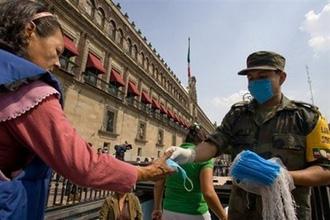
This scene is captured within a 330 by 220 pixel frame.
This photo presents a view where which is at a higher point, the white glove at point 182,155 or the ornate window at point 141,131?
the ornate window at point 141,131

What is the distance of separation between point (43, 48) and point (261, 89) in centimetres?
149

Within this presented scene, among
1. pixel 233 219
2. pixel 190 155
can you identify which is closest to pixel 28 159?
pixel 190 155

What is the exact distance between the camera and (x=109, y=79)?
2083 centimetres

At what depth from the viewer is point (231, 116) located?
2127 mm

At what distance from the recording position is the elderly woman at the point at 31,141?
1047 mm

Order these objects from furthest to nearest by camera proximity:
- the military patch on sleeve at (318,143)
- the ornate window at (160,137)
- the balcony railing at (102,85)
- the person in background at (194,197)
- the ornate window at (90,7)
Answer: the ornate window at (160,137) < the ornate window at (90,7) < the balcony railing at (102,85) < the person in background at (194,197) < the military patch on sleeve at (318,143)

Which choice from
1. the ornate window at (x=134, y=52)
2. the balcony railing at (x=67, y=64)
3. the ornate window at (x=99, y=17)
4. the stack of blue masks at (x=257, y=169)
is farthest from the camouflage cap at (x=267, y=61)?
the ornate window at (x=134, y=52)

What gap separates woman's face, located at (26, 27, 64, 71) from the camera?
49.4 inches

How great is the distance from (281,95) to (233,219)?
99 cm

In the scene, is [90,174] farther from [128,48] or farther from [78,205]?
[128,48]

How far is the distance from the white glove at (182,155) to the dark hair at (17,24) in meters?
1.09

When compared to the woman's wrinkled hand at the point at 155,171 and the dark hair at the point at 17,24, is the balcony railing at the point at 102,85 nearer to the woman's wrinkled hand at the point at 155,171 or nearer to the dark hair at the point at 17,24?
the dark hair at the point at 17,24

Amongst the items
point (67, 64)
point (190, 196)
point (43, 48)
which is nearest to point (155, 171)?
point (43, 48)

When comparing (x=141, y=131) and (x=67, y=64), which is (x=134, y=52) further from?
(x=67, y=64)
